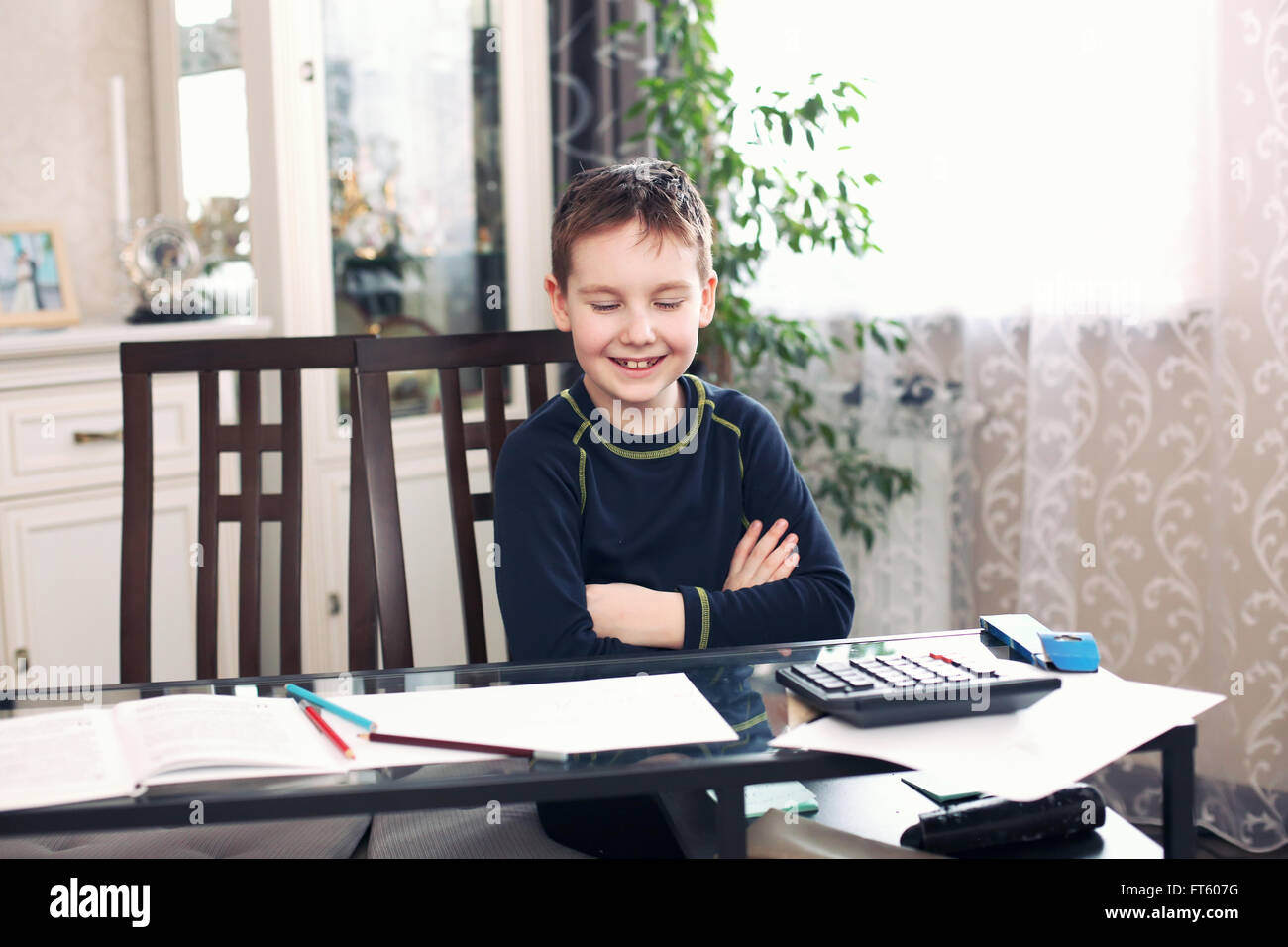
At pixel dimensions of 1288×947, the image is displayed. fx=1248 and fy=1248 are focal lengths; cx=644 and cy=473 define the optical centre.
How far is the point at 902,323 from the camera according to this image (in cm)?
264

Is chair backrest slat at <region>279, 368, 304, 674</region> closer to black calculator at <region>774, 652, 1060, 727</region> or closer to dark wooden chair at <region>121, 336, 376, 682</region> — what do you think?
dark wooden chair at <region>121, 336, 376, 682</region>

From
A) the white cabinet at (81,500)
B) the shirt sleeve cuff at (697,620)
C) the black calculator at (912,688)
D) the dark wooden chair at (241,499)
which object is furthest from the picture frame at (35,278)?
the black calculator at (912,688)

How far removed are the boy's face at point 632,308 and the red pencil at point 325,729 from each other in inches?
21.8

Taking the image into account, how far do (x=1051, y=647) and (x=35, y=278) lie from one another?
2.14m

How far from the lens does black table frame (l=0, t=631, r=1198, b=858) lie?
2.45ft

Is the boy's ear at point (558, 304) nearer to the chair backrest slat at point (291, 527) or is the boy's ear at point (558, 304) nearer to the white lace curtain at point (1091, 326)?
the chair backrest slat at point (291, 527)

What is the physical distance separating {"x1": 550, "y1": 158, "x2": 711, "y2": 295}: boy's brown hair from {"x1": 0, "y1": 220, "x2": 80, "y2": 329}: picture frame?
143 centimetres

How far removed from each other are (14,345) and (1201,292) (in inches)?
84.5

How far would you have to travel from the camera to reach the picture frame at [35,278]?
7.87 feet

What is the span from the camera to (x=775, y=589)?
1.34 metres

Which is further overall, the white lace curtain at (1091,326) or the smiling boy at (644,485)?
the white lace curtain at (1091,326)

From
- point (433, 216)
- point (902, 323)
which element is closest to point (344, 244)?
point (433, 216)
